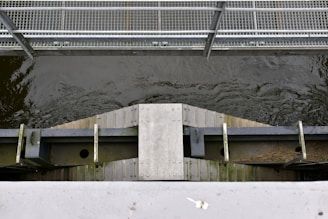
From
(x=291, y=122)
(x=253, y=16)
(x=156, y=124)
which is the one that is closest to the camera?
(x=156, y=124)

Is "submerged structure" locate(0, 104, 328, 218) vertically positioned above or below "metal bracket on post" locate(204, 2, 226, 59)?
below

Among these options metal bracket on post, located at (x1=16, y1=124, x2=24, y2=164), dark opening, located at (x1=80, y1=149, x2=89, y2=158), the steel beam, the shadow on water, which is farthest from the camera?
the shadow on water

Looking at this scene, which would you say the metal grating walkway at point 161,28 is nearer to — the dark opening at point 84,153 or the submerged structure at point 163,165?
the submerged structure at point 163,165

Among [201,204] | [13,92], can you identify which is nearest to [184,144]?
[201,204]

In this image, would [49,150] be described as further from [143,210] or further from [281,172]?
[281,172]

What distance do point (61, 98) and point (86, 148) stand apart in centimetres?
235

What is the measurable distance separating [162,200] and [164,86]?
182 inches

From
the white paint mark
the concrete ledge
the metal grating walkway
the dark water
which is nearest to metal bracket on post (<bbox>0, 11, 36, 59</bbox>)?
the metal grating walkway

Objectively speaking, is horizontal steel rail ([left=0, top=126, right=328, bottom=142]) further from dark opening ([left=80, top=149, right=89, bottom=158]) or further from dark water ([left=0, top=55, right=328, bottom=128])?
dark water ([left=0, top=55, right=328, bottom=128])

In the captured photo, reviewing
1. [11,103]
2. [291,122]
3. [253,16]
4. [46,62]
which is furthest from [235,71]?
[11,103]

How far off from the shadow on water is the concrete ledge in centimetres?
433

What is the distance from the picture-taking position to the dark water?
7812 mm

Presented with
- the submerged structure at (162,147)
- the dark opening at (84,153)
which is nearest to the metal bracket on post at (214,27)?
the submerged structure at (162,147)

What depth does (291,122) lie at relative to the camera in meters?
7.73
